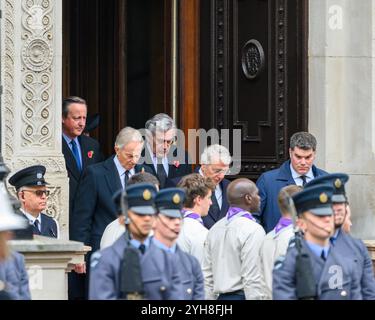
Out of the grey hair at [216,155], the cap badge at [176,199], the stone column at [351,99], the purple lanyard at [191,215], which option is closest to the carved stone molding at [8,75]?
the grey hair at [216,155]

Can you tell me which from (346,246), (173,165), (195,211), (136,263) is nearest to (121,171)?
(173,165)

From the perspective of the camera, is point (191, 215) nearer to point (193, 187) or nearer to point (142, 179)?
point (193, 187)

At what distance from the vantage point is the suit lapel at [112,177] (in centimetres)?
1466

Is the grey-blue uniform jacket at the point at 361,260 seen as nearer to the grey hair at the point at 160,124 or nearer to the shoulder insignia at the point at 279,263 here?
the shoulder insignia at the point at 279,263

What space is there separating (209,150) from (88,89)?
4.75 m

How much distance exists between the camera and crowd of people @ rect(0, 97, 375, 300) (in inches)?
418

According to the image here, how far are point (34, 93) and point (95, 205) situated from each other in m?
1.32

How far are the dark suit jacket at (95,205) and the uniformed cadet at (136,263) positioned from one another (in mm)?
3859

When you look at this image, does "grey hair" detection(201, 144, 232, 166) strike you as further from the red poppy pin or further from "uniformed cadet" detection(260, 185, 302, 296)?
"uniformed cadet" detection(260, 185, 302, 296)

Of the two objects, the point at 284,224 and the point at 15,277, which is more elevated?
the point at 284,224

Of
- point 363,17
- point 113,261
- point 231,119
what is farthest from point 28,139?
point 113,261

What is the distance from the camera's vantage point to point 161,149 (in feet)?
49.9

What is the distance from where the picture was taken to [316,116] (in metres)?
17.2
